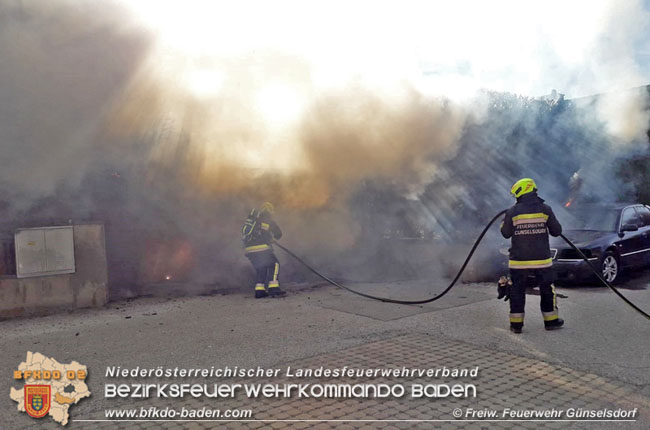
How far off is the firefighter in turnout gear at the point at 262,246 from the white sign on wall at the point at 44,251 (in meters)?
2.66

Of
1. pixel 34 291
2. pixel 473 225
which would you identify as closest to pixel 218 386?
pixel 34 291

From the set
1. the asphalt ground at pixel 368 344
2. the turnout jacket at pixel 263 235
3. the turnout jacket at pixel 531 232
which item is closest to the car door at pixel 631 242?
the asphalt ground at pixel 368 344

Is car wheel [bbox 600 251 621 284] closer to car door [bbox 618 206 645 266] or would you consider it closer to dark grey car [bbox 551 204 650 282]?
dark grey car [bbox 551 204 650 282]

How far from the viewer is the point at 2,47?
19.6ft

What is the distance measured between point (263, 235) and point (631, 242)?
21.9ft

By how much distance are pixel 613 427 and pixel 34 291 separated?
7.06 meters

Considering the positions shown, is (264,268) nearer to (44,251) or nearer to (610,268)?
(44,251)

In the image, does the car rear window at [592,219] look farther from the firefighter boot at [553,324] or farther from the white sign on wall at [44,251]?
the white sign on wall at [44,251]

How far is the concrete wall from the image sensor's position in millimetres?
6527

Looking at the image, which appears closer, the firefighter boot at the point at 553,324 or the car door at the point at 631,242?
the firefighter boot at the point at 553,324

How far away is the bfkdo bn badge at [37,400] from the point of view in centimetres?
347

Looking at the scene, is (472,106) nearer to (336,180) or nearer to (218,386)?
(336,180)

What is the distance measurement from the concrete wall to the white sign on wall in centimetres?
8

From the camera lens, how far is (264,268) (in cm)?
797
